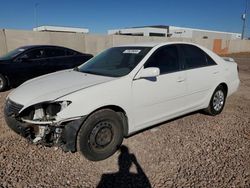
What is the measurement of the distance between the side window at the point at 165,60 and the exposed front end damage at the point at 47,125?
1474mm

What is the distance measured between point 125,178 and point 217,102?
305 centimetres

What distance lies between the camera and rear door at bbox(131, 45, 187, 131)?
3.48m

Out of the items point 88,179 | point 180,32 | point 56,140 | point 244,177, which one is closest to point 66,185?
point 88,179

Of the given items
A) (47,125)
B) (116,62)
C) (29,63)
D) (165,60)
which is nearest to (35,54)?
(29,63)

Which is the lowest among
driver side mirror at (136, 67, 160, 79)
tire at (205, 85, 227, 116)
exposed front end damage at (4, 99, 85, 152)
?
tire at (205, 85, 227, 116)

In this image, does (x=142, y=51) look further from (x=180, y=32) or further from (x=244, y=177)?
(x=180, y=32)

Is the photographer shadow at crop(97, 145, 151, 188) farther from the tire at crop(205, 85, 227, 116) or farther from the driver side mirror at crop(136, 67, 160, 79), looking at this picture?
the tire at crop(205, 85, 227, 116)

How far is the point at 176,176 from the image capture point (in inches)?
113

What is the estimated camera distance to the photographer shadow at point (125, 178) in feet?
8.98

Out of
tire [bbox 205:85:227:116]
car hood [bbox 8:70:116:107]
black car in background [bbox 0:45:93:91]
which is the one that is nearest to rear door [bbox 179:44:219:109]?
tire [bbox 205:85:227:116]

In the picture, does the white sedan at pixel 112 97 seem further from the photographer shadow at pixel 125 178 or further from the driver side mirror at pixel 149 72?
the photographer shadow at pixel 125 178

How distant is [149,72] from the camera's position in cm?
338

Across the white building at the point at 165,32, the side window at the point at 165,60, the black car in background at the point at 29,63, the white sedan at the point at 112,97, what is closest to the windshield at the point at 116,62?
the white sedan at the point at 112,97

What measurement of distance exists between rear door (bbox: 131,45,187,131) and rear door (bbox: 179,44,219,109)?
0.19 metres
